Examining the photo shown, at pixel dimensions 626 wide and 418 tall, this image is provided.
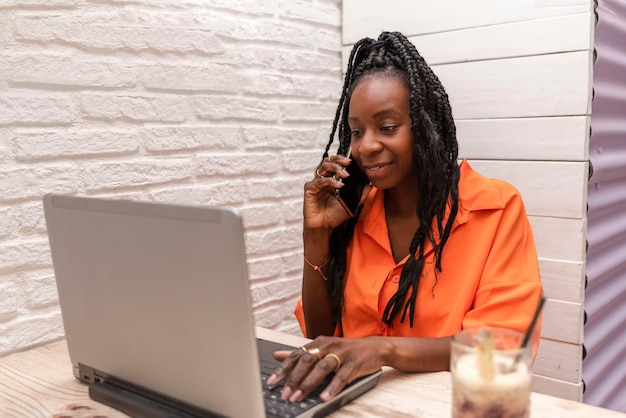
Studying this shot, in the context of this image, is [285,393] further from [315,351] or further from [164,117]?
[164,117]

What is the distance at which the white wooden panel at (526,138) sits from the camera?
1.53 metres

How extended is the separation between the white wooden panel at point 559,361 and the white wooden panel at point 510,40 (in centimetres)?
81

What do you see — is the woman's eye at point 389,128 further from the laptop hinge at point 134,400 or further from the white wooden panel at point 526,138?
the laptop hinge at point 134,400

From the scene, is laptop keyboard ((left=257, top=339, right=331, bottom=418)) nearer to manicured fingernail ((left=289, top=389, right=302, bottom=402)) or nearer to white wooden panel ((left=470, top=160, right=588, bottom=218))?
manicured fingernail ((left=289, top=389, right=302, bottom=402))

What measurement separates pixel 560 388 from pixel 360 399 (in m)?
0.99

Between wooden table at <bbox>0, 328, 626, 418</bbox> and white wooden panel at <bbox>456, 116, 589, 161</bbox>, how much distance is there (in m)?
0.81

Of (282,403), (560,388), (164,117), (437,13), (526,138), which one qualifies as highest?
(437,13)

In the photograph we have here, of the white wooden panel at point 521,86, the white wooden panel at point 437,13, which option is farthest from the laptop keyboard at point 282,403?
the white wooden panel at point 437,13

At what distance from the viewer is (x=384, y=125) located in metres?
1.30

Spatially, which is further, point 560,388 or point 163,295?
point 560,388

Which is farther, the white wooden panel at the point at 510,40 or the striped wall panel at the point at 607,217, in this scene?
the striped wall panel at the point at 607,217

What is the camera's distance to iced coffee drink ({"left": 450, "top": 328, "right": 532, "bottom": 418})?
0.64 meters

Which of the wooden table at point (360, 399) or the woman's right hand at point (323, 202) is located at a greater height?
the woman's right hand at point (323, 202)

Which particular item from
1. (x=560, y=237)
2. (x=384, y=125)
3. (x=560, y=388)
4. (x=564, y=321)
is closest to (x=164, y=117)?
(x=384, y=125)
